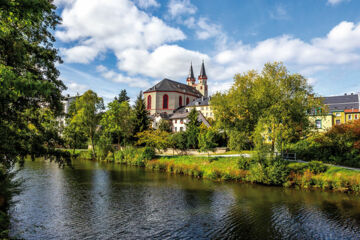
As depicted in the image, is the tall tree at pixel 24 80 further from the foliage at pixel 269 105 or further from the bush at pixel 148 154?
the bush at pixel 148 154

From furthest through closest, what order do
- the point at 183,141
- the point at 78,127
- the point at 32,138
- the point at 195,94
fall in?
the point at 195,94, the point at 78,127, the point at 183,141, the point at 32,138

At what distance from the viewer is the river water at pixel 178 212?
1388cm

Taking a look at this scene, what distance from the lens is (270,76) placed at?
1288 inches

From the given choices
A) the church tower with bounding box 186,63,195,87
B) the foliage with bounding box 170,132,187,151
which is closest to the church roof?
the church tower with bounding box 186,63,195,87

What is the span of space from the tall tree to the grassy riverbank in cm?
2102

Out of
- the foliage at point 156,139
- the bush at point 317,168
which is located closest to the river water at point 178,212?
the bush at point 317,168

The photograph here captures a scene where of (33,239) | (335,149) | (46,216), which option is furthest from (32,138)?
(335,149)

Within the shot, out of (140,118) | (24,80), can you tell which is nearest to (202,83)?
(140,118)

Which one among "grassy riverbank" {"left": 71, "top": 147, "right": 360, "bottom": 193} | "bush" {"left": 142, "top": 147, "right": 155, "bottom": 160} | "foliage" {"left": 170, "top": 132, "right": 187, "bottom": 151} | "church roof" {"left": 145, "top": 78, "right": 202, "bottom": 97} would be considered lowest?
"grassy riverbank" {"left": 71, "top": 147, "right": 360, "bottom": 193}

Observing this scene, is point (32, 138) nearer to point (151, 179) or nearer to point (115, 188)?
point (115, 188)

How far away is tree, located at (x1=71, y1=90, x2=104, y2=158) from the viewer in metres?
49.4

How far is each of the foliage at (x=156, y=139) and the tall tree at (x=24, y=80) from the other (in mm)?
31509

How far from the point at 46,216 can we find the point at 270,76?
95.9 feet

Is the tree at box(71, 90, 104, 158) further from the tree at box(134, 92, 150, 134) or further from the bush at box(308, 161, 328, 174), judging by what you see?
the bush at box(308, 161, 328, 174)
